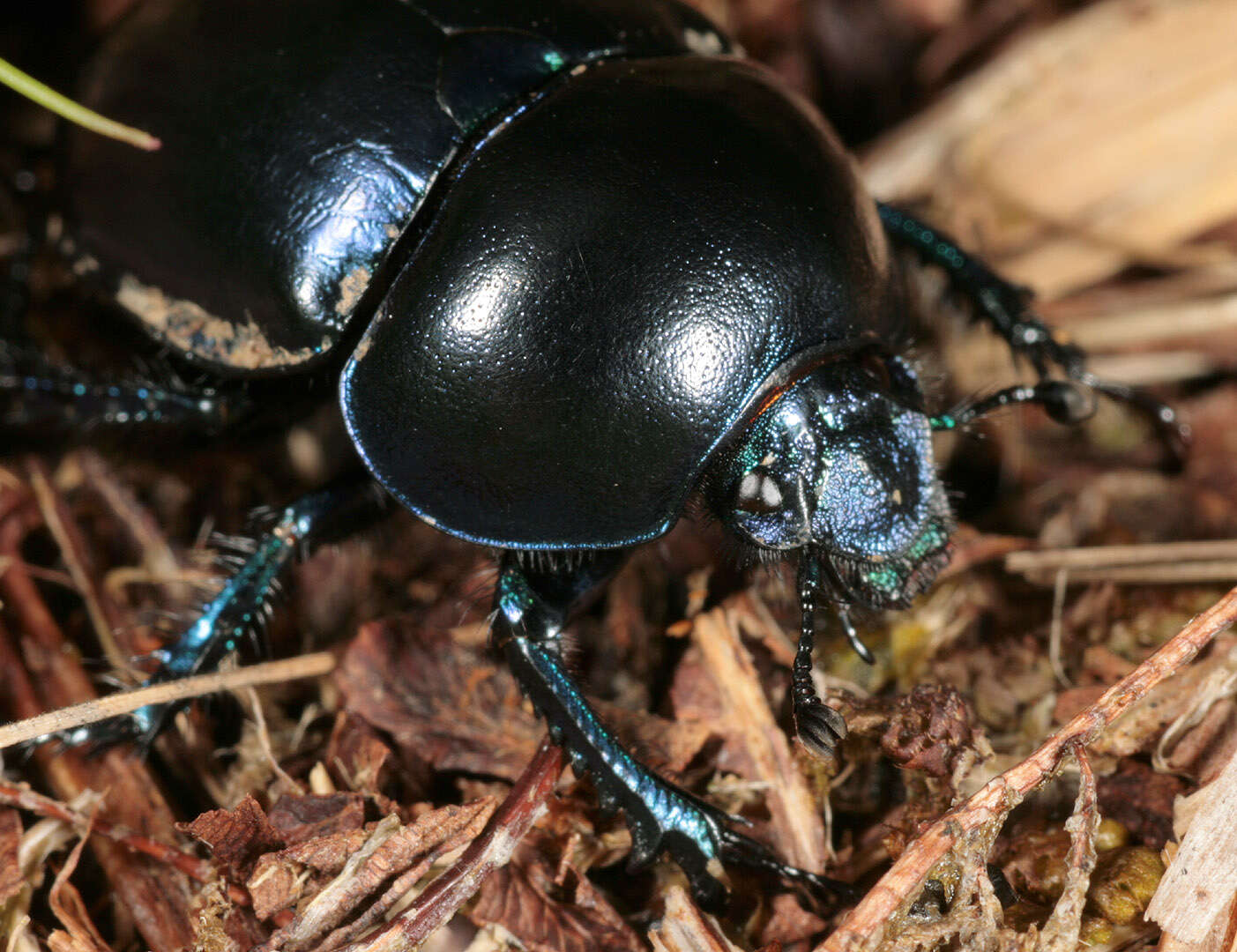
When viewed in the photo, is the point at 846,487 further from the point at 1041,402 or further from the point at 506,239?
the point at 506,239

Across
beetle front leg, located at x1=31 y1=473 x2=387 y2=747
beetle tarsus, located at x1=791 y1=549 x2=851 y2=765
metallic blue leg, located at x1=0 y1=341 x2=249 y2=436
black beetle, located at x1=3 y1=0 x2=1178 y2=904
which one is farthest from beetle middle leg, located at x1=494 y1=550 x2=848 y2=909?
metallic blue leg, located at x1=0 y1=341 x2=249 y2=436

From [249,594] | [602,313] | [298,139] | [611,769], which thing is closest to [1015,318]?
[602,313]

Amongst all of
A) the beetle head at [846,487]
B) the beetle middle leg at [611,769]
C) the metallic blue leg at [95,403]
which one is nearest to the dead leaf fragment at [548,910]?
the beetle middle leg at [611,769]

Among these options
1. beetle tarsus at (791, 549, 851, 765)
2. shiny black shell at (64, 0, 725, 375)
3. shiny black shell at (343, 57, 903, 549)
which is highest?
shiny black shell at (64, 0, 725, 375)

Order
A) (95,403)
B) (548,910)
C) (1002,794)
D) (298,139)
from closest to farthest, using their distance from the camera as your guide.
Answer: (1002,794), (548,910), (298,139), (95,403)

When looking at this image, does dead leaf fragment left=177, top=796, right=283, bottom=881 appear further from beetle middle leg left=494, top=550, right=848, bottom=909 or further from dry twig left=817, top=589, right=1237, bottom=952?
dry twig left=817, top=589, right=1237, bottom=952

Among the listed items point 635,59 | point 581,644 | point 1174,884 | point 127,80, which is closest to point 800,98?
point 635,59
